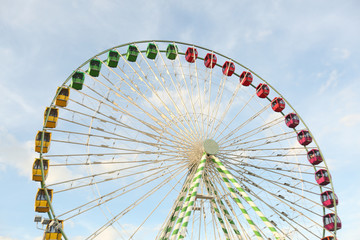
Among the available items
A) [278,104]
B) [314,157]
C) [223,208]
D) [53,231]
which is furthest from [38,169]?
[314,157]

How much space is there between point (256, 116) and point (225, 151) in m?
3.80

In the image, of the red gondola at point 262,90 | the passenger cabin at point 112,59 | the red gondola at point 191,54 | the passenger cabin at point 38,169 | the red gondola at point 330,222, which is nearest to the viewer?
the passenger cabin at point 38,169

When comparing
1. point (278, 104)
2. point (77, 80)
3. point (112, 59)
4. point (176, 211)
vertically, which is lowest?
point (176, 211)

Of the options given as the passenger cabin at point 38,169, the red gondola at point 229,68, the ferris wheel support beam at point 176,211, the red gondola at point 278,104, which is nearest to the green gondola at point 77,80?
the passenger cabin at point 38,169

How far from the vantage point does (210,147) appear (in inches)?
803

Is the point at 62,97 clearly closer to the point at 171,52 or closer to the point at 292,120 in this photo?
the point at 171,52

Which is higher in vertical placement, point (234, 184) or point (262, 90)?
point (262, 90)

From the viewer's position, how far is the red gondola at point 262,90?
25083 mm

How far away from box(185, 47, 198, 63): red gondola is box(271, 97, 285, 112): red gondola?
626cm

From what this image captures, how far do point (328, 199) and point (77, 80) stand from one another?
17.4 metres

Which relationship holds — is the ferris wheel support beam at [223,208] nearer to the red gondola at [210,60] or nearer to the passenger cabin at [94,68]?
the red gondola at [210,60]

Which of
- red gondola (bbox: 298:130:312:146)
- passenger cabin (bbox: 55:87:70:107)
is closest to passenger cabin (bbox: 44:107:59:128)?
passenger cabin (bbox: 55:87:70:107)

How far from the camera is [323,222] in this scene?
23.2 metres

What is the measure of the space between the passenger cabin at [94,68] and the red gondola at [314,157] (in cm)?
1500
